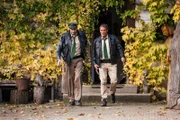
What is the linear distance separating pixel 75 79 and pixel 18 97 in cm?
194

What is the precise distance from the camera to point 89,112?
9758 millimetres

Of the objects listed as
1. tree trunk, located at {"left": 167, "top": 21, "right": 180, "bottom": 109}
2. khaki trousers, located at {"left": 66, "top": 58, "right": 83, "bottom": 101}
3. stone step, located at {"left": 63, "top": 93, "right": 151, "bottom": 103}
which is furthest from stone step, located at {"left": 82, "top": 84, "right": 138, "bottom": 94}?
tree trunk, located at {"left": 167, "top": 21, "right": 180, "bottom": 109}

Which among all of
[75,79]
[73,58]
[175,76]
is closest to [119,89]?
[75,79]

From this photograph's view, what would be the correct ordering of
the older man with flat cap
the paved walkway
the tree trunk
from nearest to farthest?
the paved walkway
the tree trunk
the older man with flat cap

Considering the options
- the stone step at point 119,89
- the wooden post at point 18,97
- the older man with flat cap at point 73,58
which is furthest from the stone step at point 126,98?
the wooden post at point 18,97

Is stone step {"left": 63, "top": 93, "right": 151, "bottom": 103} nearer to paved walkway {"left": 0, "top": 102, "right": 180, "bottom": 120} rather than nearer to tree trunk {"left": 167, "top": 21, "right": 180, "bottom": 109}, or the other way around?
paved walkway {"left": 0, "top": 102, "right": 180, "bottom": 120}

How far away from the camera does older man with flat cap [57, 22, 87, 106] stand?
1082 centimetres

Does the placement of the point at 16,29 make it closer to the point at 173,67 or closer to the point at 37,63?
the point at 37,63

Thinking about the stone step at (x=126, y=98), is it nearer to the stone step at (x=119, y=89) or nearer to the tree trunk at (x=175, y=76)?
the stone step at (x=119, y=89)

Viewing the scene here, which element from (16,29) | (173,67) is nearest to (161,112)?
(173,67)

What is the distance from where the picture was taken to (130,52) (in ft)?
41.7

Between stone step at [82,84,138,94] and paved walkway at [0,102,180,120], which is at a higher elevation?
stone step at [82,84,138,94]

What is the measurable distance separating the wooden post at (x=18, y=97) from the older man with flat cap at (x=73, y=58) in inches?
64.3

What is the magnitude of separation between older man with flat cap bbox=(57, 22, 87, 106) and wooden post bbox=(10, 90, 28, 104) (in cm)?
163
